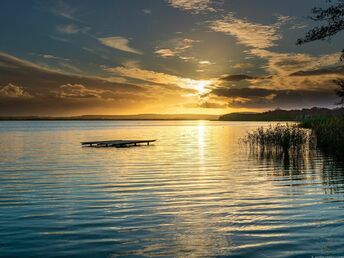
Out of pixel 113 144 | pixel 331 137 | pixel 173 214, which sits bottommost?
pixel 173 214

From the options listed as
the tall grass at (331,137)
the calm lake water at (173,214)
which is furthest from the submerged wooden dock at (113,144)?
the calm lake water at (173,214)

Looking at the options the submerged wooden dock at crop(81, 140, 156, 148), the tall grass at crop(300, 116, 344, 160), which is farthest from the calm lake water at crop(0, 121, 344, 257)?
the submerged wooden dock at crop(81, 140, 156, 148)

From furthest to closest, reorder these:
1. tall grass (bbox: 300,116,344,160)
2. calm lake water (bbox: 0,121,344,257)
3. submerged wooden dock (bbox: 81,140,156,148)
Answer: submerged wooden dock (bbox: 81,140,156,148) < tall grass (bbox: 300,116,344,160) < calm lake water (bbox: 0,121,344,257)

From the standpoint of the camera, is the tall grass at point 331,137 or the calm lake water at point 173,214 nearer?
the calm lake water at point 173,214

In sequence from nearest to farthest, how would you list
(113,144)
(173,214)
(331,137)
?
(173,214) < (331,137) < (113,144)

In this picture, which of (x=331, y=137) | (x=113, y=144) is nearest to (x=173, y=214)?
(x=331, y=137)

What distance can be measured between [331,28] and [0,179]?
78.1 ft

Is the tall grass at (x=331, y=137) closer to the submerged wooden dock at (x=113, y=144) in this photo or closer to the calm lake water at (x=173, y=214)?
the calm lake water at (x=173, y=214)

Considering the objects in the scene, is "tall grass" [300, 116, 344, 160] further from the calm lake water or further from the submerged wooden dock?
the submerged wooden dock

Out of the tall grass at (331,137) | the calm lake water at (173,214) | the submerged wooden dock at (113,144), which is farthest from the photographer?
the submerged wooden dock at (113,144)

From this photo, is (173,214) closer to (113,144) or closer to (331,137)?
(331,137)

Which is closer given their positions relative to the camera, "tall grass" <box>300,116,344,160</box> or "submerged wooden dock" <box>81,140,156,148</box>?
"tall grass" <box>300,116,344,160</box>

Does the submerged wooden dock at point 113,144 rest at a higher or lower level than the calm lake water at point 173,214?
higher

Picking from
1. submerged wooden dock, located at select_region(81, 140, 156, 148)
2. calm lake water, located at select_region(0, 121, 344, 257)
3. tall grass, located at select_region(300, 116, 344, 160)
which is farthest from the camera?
submerged wooden dock, located at select_region(81, 140, 156, 148)
